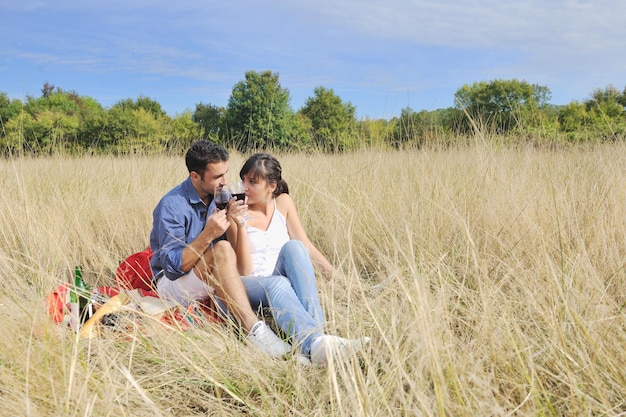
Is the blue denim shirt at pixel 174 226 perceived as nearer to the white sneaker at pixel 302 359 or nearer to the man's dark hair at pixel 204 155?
the man's dark hair at pixel 204 155

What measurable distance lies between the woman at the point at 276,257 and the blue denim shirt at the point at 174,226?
0.24 m

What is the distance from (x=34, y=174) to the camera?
5.94m

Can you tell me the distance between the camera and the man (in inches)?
102

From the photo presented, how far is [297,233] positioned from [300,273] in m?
0.72

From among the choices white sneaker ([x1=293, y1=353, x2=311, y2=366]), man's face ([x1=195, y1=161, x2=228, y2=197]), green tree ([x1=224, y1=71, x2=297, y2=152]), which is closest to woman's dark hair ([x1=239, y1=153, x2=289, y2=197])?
man's face ([x1=195, y1=161, x2=228, y2=197])

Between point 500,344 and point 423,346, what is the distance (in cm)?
40

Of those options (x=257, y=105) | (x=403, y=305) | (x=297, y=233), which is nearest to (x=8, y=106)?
(x=257, y=105)

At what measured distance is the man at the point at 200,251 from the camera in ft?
8.47

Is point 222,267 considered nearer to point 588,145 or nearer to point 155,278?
point 155,278

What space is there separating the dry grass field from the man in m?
0.16

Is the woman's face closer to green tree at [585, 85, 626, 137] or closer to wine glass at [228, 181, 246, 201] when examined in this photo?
wine glass at [228, 181, 246, 201]

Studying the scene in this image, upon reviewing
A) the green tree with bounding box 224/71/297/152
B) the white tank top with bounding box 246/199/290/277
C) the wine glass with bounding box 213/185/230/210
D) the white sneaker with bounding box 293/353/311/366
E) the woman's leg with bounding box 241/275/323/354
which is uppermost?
the green tree with bounding box 224/71/297/152

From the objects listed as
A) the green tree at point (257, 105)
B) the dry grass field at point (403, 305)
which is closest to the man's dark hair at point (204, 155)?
the dry grass field at point (403, 305)

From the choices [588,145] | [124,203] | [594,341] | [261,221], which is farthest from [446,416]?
[588,145]
